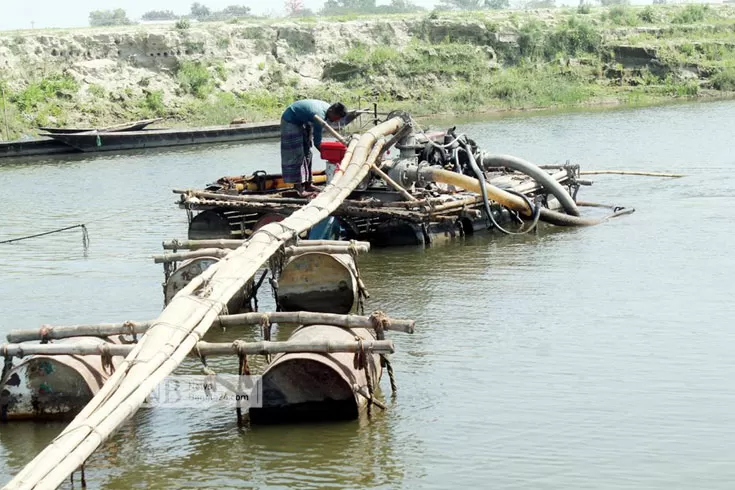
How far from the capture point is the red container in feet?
67.3

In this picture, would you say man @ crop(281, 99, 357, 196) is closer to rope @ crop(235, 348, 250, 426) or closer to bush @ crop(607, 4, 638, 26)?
rope @ crop(235, 348, 250, 426)

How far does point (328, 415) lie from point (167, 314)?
1.79 meters

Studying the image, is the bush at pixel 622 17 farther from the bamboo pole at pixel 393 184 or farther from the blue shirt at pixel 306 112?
the bamboo pole at pixel 393 184

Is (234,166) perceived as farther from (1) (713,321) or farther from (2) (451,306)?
(1) (713,321)

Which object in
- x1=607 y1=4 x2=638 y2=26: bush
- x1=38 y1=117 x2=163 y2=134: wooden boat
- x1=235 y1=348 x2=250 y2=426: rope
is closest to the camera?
x1=235 y1=348 x2=250 y2=426: rope

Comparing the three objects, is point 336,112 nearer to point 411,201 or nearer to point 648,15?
point 411,201

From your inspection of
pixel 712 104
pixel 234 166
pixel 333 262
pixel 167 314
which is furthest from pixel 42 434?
pixel 712 104

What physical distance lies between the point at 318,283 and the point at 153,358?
17.9 feet

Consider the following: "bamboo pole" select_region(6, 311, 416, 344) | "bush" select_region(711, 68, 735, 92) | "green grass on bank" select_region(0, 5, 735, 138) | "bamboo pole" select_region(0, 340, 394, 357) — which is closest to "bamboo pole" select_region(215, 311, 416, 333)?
"bamboo pole" select_region(6, 311, 416, 344)

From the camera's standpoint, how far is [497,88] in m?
55.4

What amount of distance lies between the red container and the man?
219mm

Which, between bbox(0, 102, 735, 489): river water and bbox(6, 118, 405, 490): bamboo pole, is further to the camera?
bbox(0, 102, 735, 489): river water

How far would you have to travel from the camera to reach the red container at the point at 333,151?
20506 millimetres

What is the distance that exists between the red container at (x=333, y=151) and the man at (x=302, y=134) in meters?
0.22
